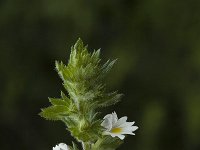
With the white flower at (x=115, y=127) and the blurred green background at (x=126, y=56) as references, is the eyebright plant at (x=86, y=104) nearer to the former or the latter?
the white flower at (x=115, y=127)

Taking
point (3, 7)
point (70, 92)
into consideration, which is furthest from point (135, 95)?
point (70, 92)

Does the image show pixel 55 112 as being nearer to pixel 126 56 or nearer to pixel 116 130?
pixel 116 130

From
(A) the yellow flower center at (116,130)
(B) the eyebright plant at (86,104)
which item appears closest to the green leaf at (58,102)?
(B) the eyebright plant at (86,104)

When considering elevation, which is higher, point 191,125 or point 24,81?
point 24,81

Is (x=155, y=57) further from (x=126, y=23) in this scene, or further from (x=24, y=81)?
(x=24, y=81)

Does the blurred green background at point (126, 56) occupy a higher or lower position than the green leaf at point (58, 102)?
higher

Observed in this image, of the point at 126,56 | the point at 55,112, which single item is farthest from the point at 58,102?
the point at 126,56

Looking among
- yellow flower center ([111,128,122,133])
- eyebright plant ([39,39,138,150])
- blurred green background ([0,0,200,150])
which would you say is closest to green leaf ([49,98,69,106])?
eyebright plant ([39,39,138,150])
